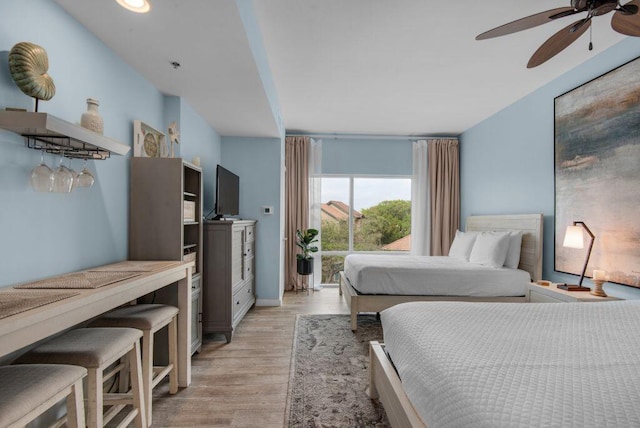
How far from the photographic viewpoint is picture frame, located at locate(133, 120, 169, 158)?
2299 millimetres

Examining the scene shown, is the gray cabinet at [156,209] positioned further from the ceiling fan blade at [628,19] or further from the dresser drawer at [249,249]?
the ceiling fan blade at [628,19]

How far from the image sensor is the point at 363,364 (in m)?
2.53

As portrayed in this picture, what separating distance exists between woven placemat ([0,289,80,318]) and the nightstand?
123 inches

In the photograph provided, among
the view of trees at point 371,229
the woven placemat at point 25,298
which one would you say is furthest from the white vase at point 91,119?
the view of trees at point 371,229

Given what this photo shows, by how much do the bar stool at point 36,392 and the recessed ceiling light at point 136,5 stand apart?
164 centimetres

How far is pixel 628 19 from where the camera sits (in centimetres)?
153

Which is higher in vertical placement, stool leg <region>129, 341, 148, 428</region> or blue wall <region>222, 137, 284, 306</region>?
blue wall <region>222, 137, 284, 306</region>

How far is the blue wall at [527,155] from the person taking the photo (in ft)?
9.00

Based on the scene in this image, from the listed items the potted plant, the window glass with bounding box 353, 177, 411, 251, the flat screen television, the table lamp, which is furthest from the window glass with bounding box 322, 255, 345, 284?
the table lamp

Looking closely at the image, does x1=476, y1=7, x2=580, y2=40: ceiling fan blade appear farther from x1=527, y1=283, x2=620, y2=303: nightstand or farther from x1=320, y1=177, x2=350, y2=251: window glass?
x1=320, y1=177, x2=350, y2=251: window glass

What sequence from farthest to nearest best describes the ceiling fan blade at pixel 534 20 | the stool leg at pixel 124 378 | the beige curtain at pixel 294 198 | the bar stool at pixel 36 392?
the beige curtain at pixel 294 198 → the stool leg at pixel 124 378 → the ceiling fan blade at pixel 534 20 → the bar stool at pixel 36 392

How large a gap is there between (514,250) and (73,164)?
389 centimetres

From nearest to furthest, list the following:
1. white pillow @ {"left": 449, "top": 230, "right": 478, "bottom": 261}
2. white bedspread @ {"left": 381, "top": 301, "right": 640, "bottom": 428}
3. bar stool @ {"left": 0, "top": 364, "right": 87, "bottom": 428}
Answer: white bedspread @ {"left": 381, "top": 301, "right": 640, "bottom": 428} → bar stool @ {"left": 0, "top": 364, "right": 87, "bottom": 428} → white pillow @ {"left": 449, "top": 230, "right": 478, "bottom": 261}

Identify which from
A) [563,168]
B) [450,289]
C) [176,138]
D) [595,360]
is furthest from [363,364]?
[563,168]
